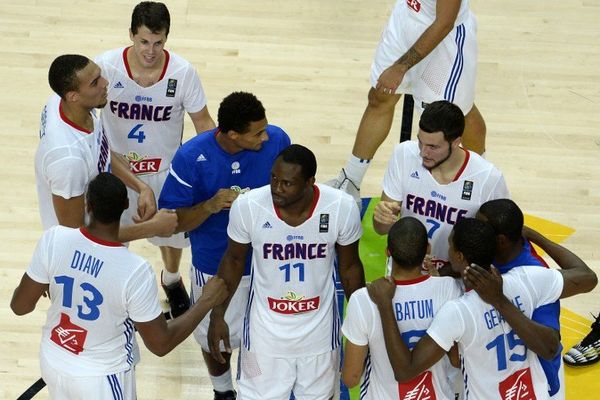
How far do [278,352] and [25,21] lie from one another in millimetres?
5214

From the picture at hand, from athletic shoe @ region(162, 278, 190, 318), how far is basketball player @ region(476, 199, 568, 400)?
2.31 metres

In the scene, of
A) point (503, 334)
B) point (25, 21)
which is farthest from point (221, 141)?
point (25, 21)

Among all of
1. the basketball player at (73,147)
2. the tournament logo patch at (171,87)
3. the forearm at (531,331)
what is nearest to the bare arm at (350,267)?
the forearm at (531,331)

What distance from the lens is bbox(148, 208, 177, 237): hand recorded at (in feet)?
16.0

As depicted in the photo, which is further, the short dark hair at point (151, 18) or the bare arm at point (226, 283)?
the short dark hair at point (151, 18)

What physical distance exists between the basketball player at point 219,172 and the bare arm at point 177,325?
380mm

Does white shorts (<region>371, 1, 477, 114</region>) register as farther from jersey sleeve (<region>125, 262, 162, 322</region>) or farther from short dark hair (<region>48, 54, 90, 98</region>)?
jersey sleeve (<region>125, 262, 162, 322</region>)

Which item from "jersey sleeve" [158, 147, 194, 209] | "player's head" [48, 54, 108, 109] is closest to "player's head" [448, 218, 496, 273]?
"jersey sleeve" [158, 147, 194, 209]

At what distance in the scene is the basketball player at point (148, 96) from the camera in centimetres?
541

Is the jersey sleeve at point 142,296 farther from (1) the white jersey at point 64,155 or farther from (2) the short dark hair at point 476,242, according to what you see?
(2) the short dark hair at point 476,242

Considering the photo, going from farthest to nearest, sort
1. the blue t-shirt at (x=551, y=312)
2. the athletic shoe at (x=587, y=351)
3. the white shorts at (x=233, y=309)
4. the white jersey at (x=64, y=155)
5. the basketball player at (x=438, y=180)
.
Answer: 1. the athletic shoe at (x=587, y=351)
2. the white shorts at (x=233, y=309)
3. the white jersey at (x=64, y=155)
4. the basketball player at (x=438, y=180)
5. the blue t-shirt at (x=551, y=312)

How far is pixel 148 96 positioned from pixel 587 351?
2913mm

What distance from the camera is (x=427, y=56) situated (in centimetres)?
586

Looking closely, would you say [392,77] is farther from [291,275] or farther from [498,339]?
[498,339]
